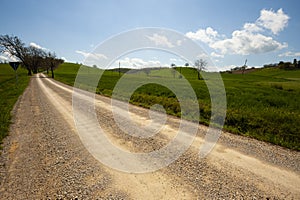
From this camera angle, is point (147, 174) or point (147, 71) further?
point (147, 71)

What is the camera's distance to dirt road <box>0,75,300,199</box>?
3039 millimetres

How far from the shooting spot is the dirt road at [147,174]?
304 centimetres

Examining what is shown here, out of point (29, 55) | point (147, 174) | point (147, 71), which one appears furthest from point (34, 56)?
point (147, 174)

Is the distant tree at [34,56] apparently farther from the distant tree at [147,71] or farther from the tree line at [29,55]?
the distant tree at [147,71]

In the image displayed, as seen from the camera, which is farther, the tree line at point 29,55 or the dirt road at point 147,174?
the tree line at point 29,55

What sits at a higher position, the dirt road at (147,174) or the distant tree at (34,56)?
the distant tree at (34,56)

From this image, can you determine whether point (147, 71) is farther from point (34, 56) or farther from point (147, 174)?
point (147, 174)

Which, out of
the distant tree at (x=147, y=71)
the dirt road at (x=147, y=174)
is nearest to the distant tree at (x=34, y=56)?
the distant tree at (x=147, y=71)

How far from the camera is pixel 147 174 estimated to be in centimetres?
363

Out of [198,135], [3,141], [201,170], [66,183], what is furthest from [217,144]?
[3,141]

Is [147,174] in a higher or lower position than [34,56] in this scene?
lower

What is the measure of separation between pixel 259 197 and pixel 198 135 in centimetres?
302

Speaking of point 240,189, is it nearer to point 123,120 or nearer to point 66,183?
point 66,183

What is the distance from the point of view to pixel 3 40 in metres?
55.4
